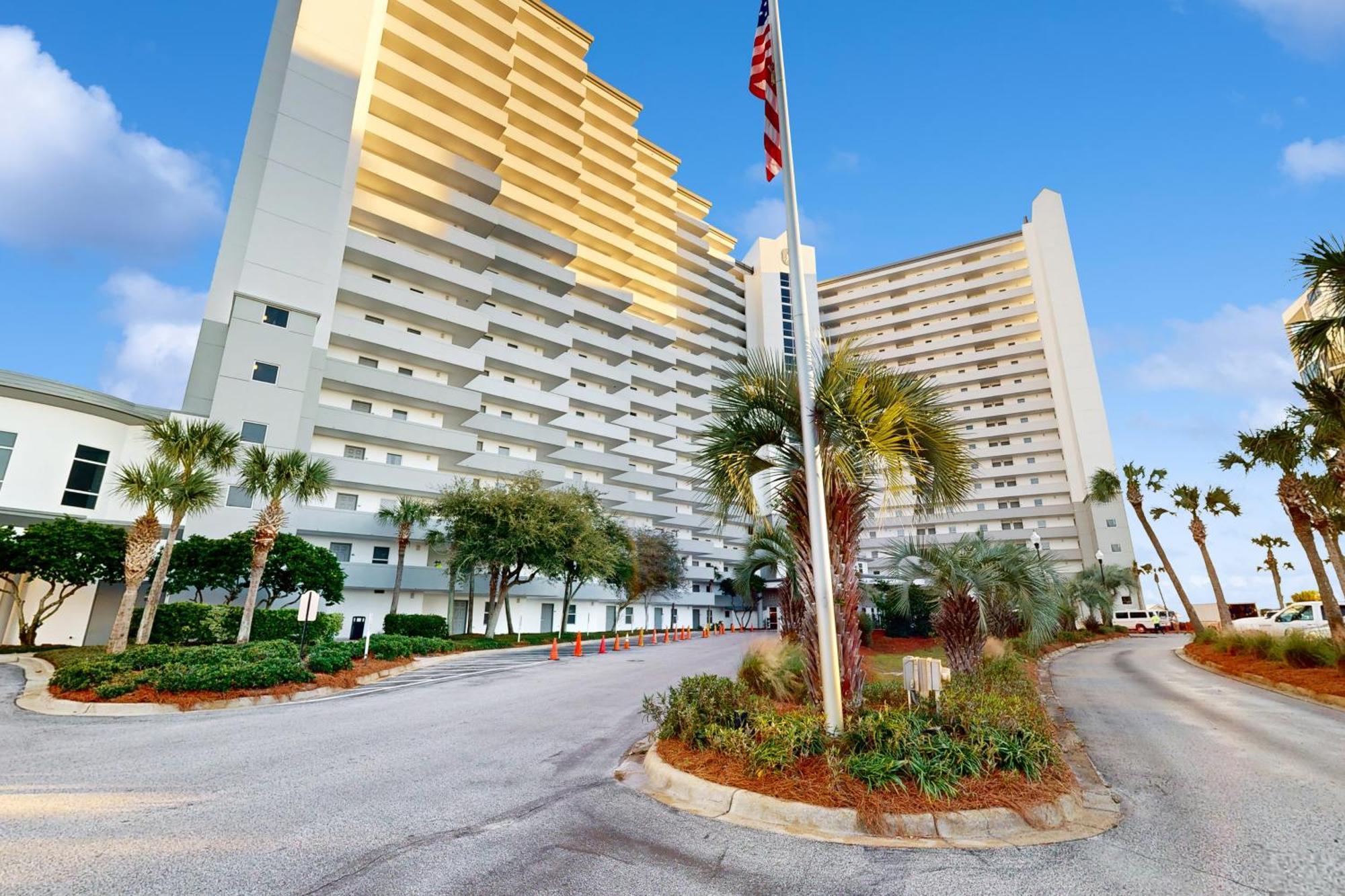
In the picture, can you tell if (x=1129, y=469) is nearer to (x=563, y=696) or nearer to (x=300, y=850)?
(x=563, y=696)

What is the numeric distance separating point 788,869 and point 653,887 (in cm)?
103

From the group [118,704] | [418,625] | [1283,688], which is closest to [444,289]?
[418,625]

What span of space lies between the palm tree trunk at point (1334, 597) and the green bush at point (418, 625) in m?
34.7

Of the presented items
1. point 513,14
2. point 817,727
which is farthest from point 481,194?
point 817,727

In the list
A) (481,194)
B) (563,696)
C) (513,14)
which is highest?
(513,14)

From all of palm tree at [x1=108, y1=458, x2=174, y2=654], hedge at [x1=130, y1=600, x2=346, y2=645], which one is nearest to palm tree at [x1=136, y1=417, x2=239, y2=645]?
palm tree at [x1=108, y1=458, x2=174, y2=654]

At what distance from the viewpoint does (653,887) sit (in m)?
4.12

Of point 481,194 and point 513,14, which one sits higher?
point 513,14

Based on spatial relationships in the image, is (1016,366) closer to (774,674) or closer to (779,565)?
(779,565)

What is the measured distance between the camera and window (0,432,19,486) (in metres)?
24.2

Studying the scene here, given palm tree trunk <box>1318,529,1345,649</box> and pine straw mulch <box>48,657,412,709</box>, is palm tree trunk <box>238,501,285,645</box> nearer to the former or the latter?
pine straw mulch <box>48,657,412,709</box>

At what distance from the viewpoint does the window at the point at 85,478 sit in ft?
85.6

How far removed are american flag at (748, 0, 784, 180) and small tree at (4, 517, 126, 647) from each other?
87.7ft

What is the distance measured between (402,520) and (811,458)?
109ft
